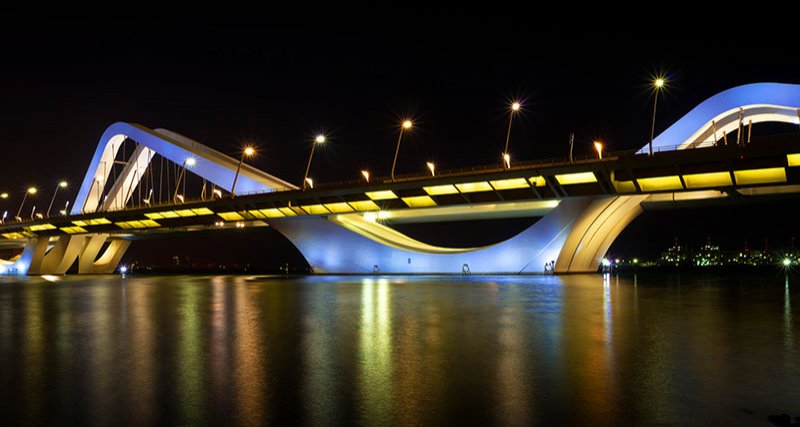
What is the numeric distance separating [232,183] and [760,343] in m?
55.0

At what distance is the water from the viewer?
5.25 m

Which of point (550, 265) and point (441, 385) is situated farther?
point (550, 265)

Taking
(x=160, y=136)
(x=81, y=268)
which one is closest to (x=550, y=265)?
(x=160, y=136)

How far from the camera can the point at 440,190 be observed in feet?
138

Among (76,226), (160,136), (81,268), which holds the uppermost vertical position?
(160,136)

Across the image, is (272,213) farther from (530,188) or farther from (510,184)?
(530,188)

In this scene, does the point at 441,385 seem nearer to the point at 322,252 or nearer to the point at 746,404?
the point at 746,404

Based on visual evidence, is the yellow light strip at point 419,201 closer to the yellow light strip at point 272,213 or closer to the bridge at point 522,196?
the bridge at point 522,196

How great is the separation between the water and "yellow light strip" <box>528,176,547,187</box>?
79.0 ft

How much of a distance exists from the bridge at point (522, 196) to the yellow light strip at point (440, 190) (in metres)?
0.09

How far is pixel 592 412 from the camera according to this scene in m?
5.18

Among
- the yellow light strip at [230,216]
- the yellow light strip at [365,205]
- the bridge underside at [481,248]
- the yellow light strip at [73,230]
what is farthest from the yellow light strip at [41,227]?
the yellow light strip at [365,205]

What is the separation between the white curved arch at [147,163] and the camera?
58.6m

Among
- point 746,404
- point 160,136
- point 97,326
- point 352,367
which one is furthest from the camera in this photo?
point 160,136
